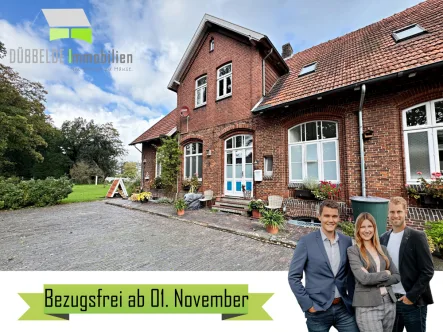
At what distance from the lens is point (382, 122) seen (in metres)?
4.81

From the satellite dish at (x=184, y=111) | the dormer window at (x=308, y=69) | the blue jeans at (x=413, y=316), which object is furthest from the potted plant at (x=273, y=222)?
the satellite dish at (x=184, y=111)

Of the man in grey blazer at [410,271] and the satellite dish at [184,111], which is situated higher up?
the satellite dish at [184,111]

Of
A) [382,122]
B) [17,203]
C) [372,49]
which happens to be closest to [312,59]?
[372,49]

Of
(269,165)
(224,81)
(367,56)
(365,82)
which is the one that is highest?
(224,81)

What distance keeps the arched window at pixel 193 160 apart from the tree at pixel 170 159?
0.43m

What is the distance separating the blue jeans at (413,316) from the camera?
1.57 m

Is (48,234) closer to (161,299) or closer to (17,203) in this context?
(161,299)

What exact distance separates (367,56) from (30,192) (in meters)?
14.7

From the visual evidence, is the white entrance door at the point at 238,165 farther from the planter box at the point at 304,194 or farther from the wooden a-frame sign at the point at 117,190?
the wooden a-frame sign at the point at 117,190

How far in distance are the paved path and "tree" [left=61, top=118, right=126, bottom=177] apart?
3486cm

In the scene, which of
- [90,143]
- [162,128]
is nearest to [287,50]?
[162,128]

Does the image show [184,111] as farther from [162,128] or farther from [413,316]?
[413,316]

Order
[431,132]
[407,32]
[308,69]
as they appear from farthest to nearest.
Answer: [308,69], [407,32], [431,132]

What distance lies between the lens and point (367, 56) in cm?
570
